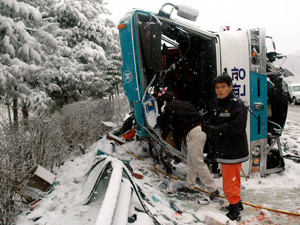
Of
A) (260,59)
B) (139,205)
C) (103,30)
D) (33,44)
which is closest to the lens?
(139,205)

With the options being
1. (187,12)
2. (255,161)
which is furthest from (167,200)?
(187,12)

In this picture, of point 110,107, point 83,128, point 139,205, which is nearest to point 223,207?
point 139,205

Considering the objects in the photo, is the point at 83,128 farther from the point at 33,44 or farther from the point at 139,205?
the point at 139,205

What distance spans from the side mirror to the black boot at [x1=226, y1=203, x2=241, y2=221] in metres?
3.22

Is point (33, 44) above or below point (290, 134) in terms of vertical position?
above

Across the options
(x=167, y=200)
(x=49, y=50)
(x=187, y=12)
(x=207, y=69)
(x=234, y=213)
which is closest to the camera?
(x=234, y=213)

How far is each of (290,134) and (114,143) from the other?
598 cm

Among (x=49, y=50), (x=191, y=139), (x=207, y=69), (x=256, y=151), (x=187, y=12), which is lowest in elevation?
(x=256, y=151)

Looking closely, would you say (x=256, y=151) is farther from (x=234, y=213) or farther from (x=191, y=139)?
(x=234, y=213)

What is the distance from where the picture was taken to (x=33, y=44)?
6.41 metres

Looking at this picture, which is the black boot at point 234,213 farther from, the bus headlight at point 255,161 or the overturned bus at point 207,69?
the bus headlight at point 255,161

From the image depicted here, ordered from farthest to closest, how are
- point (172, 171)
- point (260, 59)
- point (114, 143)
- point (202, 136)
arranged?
point (114, 143) < point (172, 171) < point (260, 59) < point (202, 136)

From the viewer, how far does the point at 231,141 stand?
3.40 metres

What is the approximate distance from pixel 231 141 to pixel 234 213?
3.02ft
